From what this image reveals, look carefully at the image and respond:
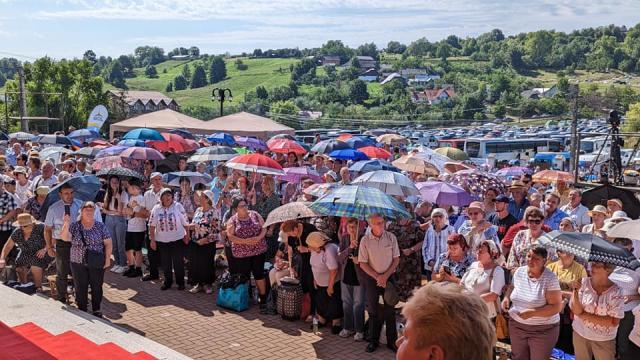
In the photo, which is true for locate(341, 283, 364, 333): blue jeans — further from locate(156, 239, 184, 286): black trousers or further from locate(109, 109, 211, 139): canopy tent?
locate(109, 109, 211, 139): canopy tent

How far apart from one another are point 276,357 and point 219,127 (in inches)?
641

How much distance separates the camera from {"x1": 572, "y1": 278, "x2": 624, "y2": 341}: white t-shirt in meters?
5.48

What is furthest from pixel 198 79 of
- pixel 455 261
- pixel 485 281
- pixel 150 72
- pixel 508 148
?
pixel 485 281

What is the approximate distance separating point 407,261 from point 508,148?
3960 centimetres

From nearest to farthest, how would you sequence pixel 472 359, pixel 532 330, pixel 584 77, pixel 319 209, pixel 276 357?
1. pixel 472 359
2. pixel 532 330
3. pixel 276 357
4. pixel 319 209
5. pixel 584 77

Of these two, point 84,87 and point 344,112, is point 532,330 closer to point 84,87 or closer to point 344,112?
point 84,87

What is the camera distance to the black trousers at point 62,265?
8.05m

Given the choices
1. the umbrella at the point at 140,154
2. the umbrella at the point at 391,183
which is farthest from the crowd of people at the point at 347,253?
the umbrella at the point at 140,154

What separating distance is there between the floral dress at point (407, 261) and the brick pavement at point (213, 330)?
75cm

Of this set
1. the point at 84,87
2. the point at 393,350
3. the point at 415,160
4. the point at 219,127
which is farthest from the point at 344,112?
the point at 393,350

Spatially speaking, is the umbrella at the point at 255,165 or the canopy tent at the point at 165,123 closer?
the umbrella at the point at 255,165

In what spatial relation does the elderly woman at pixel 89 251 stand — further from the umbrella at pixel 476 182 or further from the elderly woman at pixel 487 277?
the umbrella at pixel 476 182

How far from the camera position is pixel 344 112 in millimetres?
107938

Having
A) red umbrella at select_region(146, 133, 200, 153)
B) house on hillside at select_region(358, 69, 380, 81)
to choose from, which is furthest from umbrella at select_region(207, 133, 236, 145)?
house on hillside at select_region(358, 69, 380, 81)
